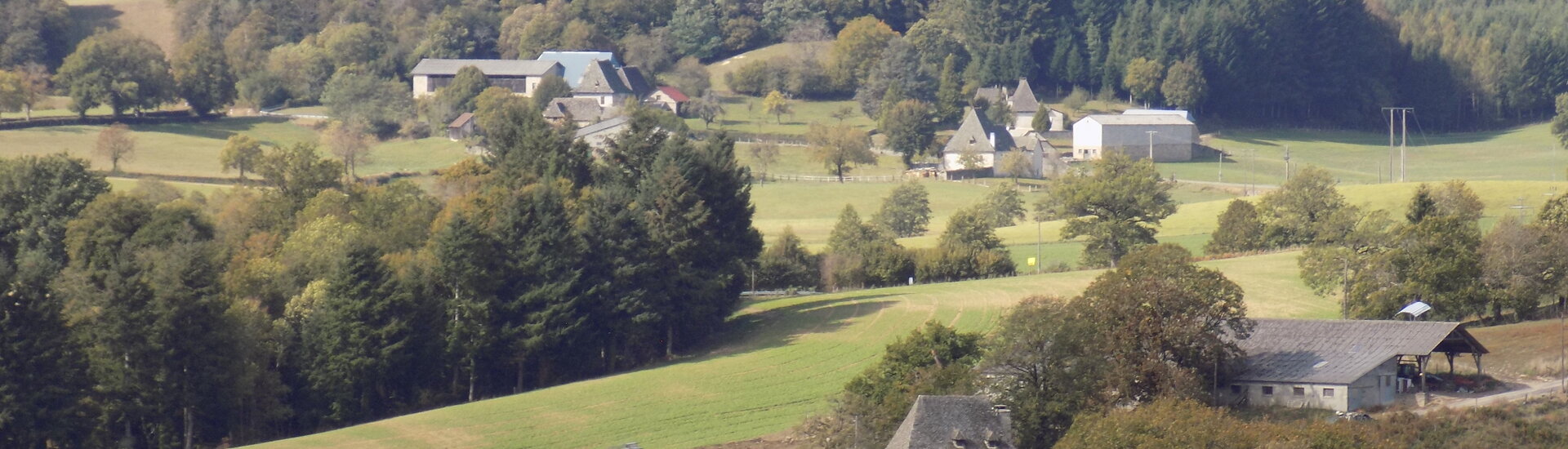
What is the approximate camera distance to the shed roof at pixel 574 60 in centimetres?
13034

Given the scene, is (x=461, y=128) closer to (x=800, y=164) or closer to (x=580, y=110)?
(x=580, y=110)

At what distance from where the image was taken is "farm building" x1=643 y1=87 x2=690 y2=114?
121438 millimetres

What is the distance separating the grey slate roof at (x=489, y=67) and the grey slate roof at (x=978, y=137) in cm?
3352

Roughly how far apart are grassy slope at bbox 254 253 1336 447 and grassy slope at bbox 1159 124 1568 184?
44057 mm

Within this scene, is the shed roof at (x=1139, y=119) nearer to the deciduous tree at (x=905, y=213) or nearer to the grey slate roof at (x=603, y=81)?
the grey slate roof at (x=603, y=81)

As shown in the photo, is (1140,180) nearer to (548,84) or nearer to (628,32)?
(548,84)

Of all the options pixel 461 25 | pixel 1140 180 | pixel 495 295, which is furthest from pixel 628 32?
pixel 495 295

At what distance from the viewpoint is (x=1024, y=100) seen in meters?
126

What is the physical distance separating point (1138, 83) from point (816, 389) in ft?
284

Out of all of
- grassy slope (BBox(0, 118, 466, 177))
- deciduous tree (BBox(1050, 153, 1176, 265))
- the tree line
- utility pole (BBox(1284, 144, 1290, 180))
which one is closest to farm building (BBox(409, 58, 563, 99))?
grassy slope (BBox(0, 118, 466, 177))

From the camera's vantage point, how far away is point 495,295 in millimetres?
53281

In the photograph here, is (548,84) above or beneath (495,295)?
above

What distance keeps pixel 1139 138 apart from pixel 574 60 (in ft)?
141

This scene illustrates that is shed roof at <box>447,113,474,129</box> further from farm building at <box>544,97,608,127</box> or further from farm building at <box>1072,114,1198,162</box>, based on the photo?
farm building at <box>1072,114,1198,162</box>
